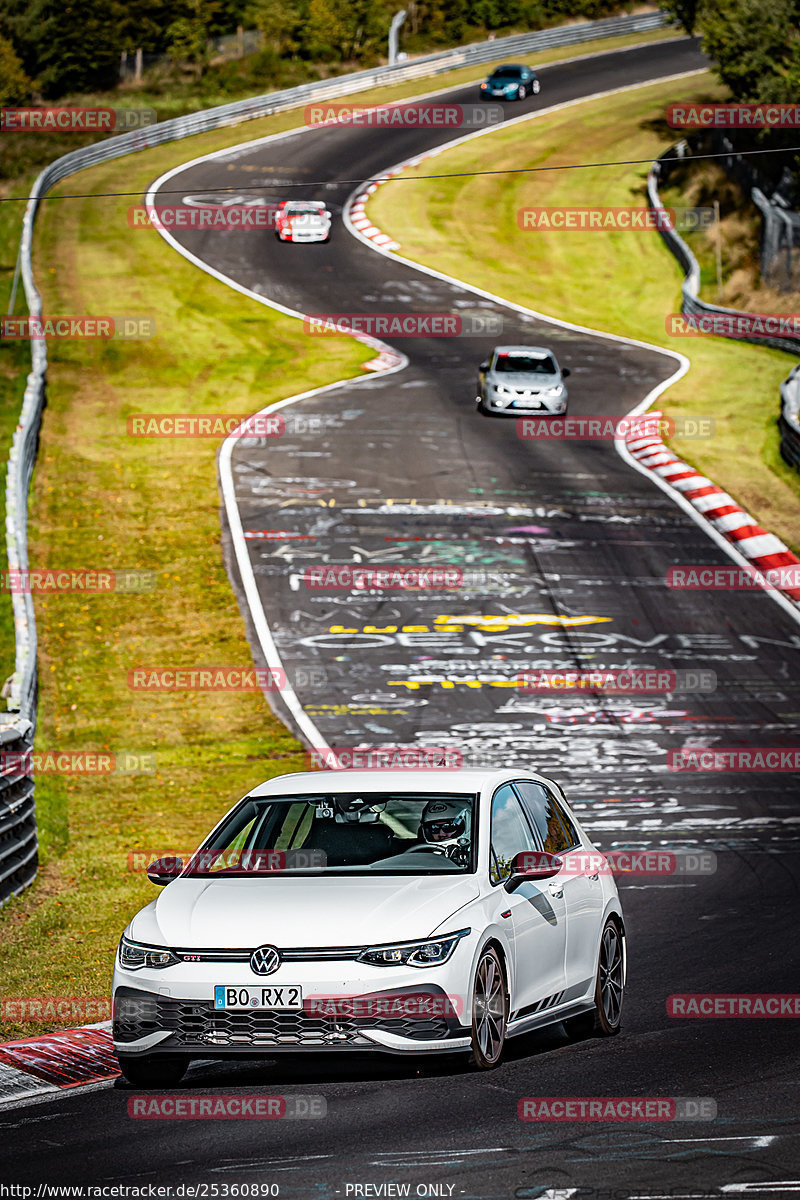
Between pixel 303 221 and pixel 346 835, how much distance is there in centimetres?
4062

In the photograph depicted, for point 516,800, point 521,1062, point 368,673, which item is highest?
point 516,800

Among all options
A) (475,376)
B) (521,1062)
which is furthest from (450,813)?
(475,376)

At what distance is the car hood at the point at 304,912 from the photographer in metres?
7.82

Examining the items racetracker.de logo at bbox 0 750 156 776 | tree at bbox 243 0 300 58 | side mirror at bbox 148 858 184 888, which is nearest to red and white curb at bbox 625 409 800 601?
racetracker.de logo at bbox 0 750 156 776

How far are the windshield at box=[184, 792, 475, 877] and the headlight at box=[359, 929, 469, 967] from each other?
77 cm

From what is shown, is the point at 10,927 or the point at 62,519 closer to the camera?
the point at 10,927

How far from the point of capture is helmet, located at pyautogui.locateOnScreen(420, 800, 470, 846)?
8.87 meters

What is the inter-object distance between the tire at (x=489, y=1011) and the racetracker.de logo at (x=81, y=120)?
57.9 metres

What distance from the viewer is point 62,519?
27000 mm

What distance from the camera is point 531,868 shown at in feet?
28.6

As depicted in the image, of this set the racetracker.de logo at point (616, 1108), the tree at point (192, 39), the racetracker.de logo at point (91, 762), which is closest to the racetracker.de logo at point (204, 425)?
the racetracker.de logo at point (91, 762)

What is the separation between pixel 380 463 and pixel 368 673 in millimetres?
9556

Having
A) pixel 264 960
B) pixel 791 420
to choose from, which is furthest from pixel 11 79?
pixel 264 960

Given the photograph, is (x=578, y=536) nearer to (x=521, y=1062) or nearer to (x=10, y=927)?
(x=10, y=927)
